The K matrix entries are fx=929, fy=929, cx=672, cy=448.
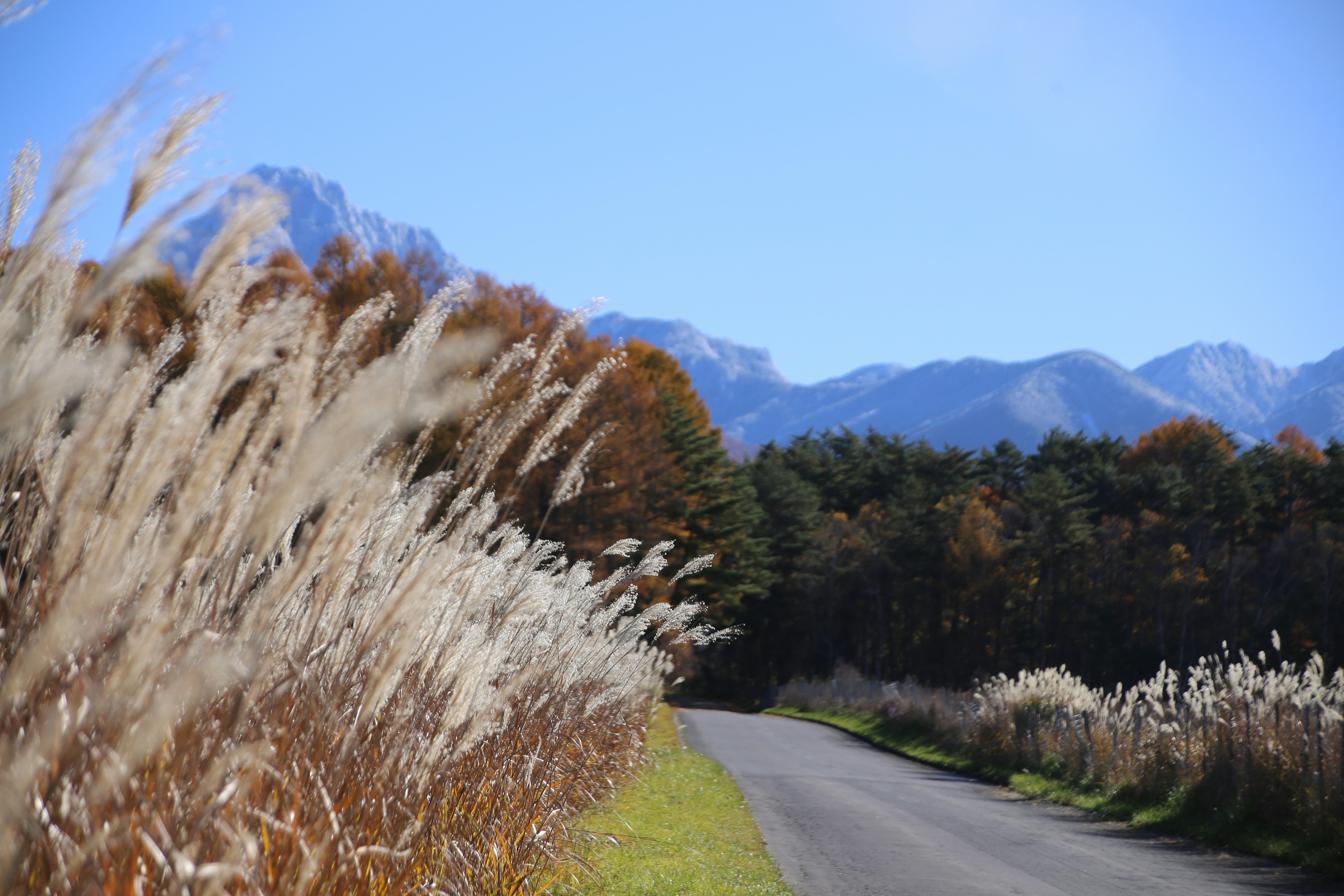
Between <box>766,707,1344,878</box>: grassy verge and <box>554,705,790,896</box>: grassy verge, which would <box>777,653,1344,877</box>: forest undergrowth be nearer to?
<box>766,707,1344,878</box>: grassy verge

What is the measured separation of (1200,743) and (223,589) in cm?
→ 1256

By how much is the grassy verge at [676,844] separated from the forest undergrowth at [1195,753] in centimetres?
509

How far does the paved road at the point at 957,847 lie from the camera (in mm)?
7449

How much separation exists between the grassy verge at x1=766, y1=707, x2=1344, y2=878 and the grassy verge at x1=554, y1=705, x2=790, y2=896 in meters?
4.72

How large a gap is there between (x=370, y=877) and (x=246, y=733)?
0.50 metres

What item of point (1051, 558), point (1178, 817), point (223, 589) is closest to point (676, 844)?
point (223, 589)

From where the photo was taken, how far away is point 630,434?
26812 millimetres

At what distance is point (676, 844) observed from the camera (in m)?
7.70

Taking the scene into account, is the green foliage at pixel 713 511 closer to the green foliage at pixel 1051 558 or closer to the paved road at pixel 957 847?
the green foliage at pixel 1051 558

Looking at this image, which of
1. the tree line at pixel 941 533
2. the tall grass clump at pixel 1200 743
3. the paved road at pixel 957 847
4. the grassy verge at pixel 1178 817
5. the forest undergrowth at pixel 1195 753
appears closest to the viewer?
the paved road at pixel 957 847

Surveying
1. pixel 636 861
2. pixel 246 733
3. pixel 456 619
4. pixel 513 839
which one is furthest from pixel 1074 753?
pixel 246 733

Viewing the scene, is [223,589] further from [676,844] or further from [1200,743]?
[1200,743]

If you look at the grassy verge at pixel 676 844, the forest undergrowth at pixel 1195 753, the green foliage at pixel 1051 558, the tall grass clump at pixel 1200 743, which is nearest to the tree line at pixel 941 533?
the green foliage at pixel 1051 558

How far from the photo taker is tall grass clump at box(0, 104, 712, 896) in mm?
1404
